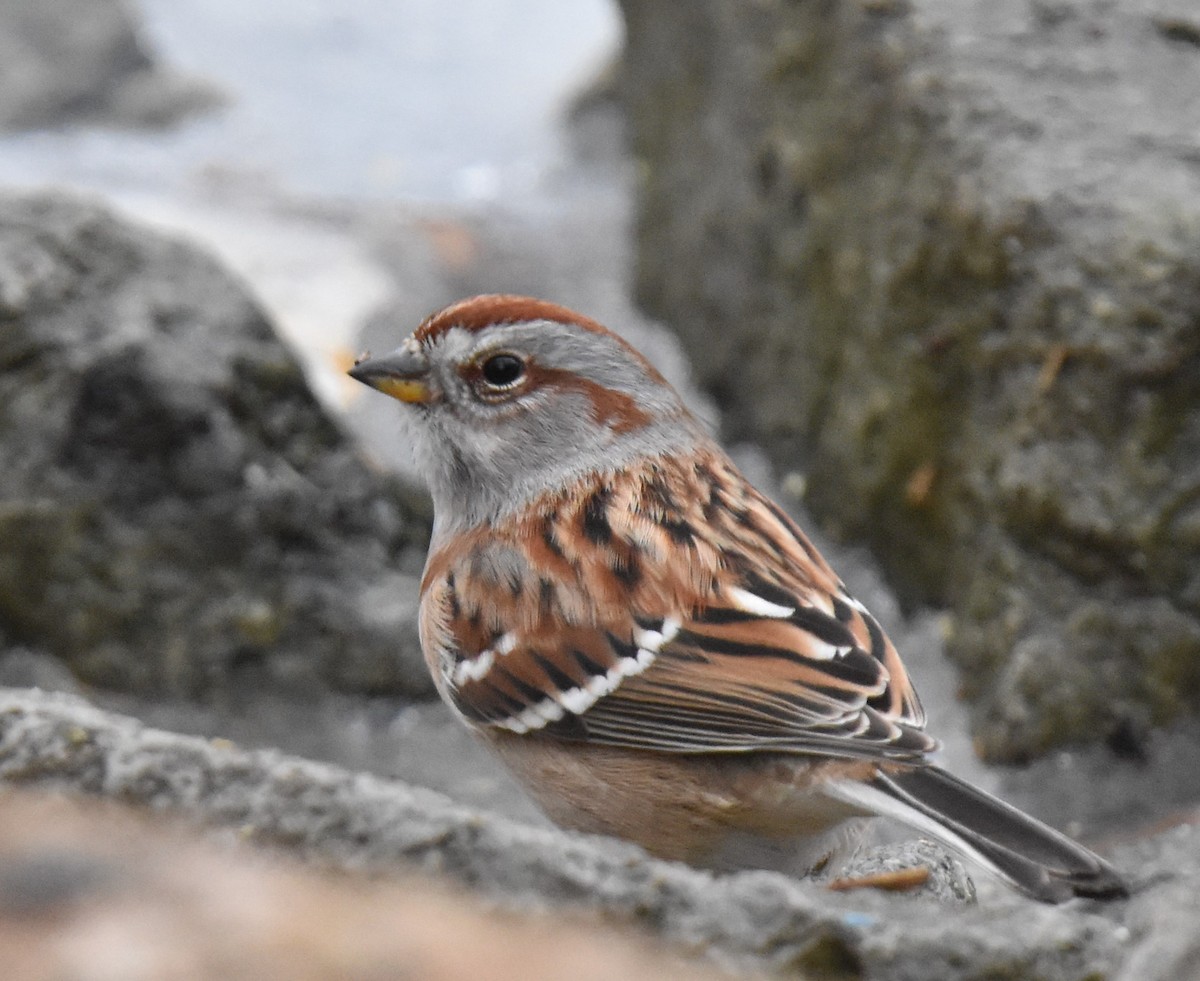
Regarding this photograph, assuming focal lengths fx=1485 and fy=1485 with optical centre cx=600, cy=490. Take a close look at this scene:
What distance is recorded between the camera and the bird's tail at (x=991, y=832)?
241 centimetres

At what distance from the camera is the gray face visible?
3.71m

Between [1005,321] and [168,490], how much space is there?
2.58 metres

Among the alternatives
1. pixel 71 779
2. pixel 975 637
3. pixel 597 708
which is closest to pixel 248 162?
pixel 975 637

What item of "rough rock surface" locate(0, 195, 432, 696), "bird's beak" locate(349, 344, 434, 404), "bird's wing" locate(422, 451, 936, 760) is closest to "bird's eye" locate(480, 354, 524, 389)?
"bird's beak" locate(349, 344, 434, 404)

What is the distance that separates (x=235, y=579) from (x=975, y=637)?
90.2 inches

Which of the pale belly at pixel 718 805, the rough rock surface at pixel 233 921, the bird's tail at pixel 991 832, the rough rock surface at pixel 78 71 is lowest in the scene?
the pale belly at pixel 718 805

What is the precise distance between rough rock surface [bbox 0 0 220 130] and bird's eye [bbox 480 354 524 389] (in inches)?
287

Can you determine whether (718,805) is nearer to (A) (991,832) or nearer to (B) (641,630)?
(B) (641,630)

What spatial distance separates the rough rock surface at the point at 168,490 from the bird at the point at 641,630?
97 cm

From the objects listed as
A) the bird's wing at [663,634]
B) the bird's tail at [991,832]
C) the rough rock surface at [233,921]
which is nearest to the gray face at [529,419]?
the bird's wing at [663,634]

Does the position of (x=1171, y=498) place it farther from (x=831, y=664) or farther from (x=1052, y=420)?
(x=831, y=664)

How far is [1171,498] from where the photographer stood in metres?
4.07

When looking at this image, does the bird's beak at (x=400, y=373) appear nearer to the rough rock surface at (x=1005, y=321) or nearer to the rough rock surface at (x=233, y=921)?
the rough rock surface at (x=1005, y=321)

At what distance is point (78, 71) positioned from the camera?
10.1 meters
